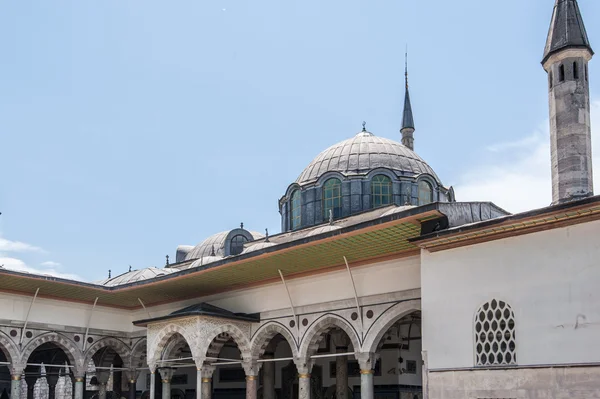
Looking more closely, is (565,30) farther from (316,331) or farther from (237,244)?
(237,244)

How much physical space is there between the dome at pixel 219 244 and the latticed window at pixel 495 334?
1305 centimetres

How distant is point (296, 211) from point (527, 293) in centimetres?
1015

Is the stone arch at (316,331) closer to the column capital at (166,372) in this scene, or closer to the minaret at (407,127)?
the column capital at (166,372)

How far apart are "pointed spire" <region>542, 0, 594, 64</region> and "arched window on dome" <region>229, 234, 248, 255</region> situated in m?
13.0

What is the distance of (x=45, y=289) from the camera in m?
15.2

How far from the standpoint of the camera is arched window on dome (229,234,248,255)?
21.8m

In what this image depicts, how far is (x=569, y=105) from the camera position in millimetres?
10305

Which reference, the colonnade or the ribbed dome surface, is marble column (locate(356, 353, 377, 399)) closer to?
the colonnade

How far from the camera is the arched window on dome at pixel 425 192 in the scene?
17.5 meters

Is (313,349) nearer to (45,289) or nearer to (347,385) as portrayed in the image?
(347,385)

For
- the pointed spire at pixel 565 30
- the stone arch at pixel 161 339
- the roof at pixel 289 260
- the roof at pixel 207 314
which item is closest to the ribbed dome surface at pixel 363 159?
the roof at pixel 289 260

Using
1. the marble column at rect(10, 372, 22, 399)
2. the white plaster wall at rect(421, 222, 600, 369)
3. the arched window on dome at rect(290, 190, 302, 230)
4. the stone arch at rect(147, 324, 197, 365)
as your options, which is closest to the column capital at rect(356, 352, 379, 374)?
the white plaster wall at rect(421, 222, 600, 369)

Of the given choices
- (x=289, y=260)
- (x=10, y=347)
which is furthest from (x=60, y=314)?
(x=289, y=260)

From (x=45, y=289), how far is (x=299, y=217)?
649 cm
